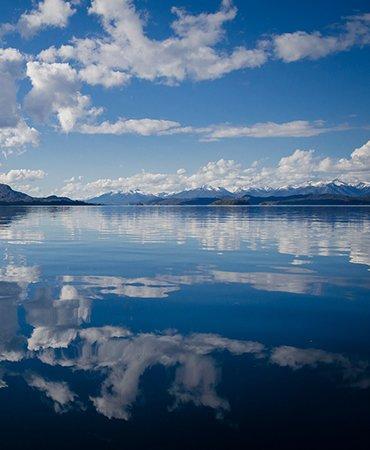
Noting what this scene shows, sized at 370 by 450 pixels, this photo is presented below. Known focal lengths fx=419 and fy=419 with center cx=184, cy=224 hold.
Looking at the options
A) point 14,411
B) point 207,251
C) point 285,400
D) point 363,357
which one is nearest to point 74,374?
point 14,411

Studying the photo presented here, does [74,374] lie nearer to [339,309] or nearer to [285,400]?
[285,400]

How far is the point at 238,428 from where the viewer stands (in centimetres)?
1072

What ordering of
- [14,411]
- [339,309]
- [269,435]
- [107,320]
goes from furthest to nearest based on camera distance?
[339,309] → [107,320] → [14,411] → [269,435]

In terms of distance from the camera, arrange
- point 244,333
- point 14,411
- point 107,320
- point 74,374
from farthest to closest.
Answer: point 107,320, point 244,333, point 74,374, point 14,411

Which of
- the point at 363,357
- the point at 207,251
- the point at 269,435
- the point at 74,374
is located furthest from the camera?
the point at 207,251

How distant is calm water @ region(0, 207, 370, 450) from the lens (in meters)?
10.6

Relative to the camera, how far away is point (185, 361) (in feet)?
48.5

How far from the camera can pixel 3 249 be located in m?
45.4

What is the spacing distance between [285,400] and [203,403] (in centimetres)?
235

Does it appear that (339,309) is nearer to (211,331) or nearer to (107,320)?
(211,331)

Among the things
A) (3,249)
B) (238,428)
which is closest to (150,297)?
(238,428)

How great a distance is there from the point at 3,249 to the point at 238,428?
4065 centimetres

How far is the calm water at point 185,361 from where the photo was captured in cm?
1061

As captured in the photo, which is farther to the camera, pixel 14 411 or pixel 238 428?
pixel 14 411
